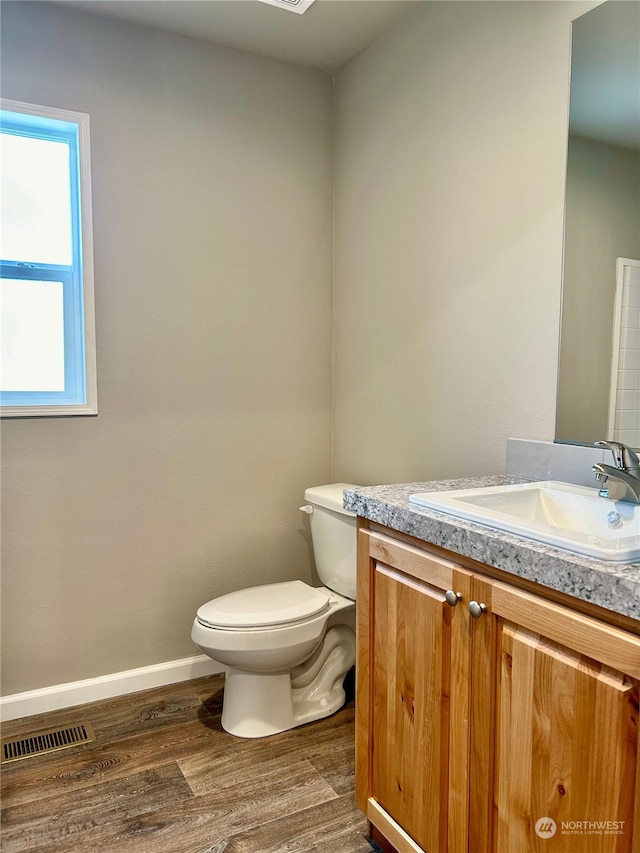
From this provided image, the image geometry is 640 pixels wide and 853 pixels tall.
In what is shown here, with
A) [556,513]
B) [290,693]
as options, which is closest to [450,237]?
[556,513]

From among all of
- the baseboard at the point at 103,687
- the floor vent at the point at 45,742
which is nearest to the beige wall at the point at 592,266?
the baseboard at the point at 103,687

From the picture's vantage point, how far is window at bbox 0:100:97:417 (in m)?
2.24

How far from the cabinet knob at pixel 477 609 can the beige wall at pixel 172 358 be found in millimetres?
1523

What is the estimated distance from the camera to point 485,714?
1194 millimetres

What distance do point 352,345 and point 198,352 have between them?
0.63 m

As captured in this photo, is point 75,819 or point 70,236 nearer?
point 75,819

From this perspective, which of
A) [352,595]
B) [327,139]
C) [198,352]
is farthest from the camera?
[327,139]

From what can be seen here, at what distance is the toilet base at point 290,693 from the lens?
2137mm

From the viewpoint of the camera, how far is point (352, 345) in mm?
2627

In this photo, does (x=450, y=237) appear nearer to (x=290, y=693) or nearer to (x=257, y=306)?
(x=257, y=306)

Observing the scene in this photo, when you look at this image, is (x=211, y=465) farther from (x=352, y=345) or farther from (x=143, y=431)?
(x=352, y=345)

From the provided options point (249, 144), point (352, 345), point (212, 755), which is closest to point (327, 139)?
point (249, 144)

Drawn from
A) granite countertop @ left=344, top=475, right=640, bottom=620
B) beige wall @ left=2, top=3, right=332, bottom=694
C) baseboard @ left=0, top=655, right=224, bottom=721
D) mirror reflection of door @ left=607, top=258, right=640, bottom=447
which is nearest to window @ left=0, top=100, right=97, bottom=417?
beige wall @ left=2, top=3, right=332, bottom=694

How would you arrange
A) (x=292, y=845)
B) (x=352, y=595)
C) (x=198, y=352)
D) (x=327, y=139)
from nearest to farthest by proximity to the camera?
(x=292, y=845) < (x=352, y=595) < (x=198, y=352) < (x=327, y=139)
